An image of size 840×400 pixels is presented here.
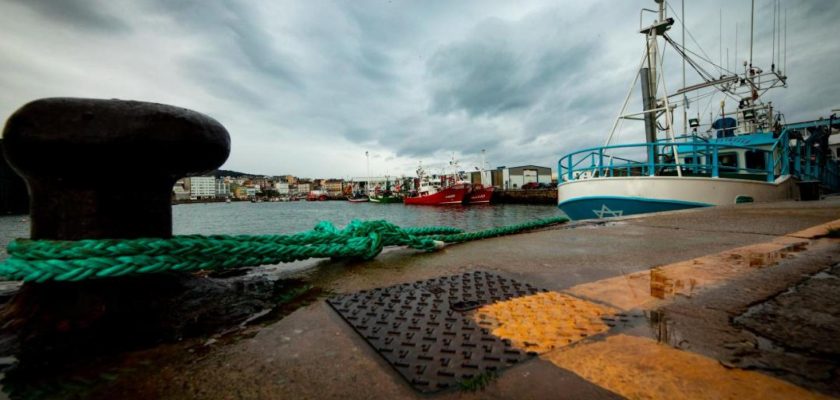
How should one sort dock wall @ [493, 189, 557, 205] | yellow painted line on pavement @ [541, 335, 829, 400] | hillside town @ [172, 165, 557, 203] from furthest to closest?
hillside town @ [172, 165, 557, 203], dock wall @ [493, 189, 557, 205], yellow painted line on pavement @ [541, 335, 829, 400]

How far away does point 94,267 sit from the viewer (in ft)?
4.08

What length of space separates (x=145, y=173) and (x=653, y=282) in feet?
8.10

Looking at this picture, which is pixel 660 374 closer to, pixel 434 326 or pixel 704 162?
pixel 434 326

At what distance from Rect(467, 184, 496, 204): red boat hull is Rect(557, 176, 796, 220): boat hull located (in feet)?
104

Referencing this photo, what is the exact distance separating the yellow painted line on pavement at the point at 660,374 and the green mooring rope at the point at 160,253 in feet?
5.06

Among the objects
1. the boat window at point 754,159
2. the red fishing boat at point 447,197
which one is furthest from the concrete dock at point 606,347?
the red fishing boat at point 447,197

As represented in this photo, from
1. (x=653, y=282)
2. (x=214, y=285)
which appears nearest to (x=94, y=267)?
(x=214, y=285)

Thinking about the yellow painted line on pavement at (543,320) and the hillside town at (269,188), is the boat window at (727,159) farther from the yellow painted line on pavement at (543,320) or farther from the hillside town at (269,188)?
the hillside town at (269,188)

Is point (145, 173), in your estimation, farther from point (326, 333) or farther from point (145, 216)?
point (326, 333)

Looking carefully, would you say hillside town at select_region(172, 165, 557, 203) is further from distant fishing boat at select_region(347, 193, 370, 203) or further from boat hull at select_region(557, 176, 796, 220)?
boat hull at select_region(557, 176, 796, 220)

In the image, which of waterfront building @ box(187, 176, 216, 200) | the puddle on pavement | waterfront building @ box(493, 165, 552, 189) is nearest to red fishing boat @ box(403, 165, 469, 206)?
waterfront building @ box(493, 165, 552, 189)

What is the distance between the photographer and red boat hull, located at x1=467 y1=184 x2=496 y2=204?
4059 cm

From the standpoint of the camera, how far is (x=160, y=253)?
4.71 feet

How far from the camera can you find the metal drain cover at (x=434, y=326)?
98 centimetres
